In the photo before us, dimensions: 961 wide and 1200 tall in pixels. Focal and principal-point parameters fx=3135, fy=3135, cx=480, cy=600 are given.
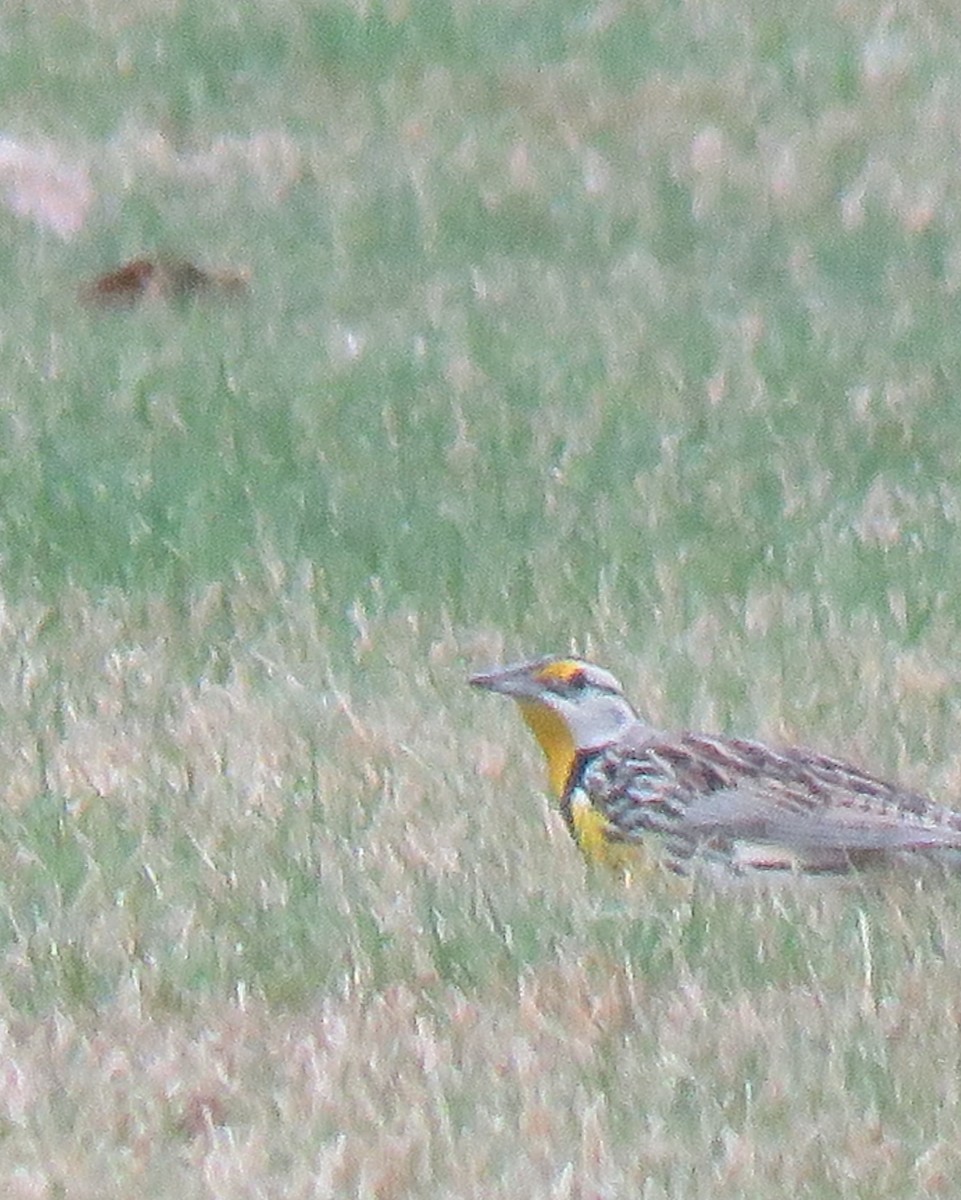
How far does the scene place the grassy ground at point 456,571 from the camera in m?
5.00

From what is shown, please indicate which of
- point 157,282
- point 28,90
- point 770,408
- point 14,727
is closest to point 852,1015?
point 14,727

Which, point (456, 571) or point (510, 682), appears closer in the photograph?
point (510, 682)

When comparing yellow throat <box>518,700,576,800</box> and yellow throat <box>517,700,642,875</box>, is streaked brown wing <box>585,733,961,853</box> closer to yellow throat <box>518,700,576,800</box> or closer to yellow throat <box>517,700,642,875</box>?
yellow throat <box>517,700,642,875</box>

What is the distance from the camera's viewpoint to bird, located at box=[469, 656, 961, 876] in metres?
5.95

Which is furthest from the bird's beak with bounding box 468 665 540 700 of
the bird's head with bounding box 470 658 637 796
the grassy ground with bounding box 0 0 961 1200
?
the grassy ground with bounding box 0 0 961 1200

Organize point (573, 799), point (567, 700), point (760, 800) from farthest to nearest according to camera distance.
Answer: point (567, 700) < point (573, 799) < point (760, 800)

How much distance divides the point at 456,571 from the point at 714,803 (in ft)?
7.74

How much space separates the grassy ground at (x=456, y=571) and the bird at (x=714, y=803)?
11 cm

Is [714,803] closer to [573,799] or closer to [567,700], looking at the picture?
[573,799]

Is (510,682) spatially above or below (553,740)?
above

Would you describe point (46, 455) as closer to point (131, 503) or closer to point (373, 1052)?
point (131, 503)

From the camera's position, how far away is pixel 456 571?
331 inches

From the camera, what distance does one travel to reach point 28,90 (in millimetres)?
13789

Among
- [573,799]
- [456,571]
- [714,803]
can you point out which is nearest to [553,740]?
[573,799]
